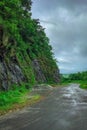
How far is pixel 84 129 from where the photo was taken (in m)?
13.5

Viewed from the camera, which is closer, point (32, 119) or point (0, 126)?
point (0, 126)

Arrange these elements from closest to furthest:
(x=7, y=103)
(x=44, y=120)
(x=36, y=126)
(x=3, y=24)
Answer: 1. (x=36, y=126)
2. (x=44, y=120)
3. (x=7, y=103)
4. (x=3, y=24)

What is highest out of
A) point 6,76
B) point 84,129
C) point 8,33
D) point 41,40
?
point 41,40

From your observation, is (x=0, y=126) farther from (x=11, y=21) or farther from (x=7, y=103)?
(x=11, y=21)

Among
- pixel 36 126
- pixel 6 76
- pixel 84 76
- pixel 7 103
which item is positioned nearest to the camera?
pixel 36 126

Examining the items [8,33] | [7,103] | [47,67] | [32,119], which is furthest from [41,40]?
[32,119]

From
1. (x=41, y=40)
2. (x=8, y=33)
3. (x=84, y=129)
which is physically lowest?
(x=84, y=129)

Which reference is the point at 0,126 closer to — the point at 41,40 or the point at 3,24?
the point at 3,24

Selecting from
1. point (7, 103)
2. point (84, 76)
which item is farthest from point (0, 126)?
point (84, 76)

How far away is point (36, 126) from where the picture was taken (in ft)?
48.0

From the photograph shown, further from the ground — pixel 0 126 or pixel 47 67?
pixel 47 67

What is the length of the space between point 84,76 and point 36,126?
166 meters

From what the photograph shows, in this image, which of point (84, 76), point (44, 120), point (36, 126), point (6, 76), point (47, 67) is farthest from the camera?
point (84, 76)

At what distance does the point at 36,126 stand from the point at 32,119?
2367mm
